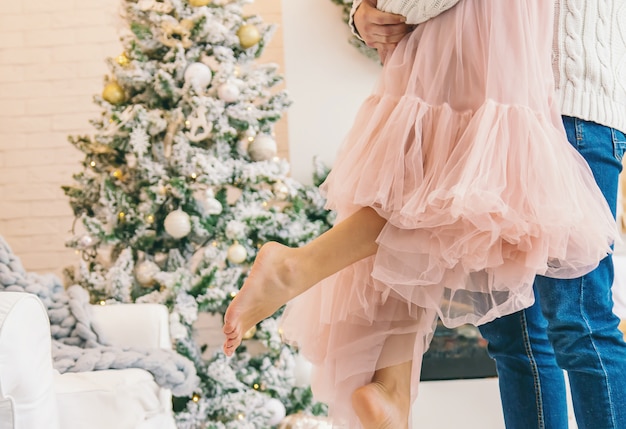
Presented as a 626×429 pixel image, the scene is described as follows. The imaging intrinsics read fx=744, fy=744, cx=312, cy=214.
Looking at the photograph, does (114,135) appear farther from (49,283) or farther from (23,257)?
(23,257)

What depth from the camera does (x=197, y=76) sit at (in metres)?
2.48

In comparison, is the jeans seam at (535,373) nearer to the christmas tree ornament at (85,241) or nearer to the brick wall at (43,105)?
the christmas tree ornament at (85,241)

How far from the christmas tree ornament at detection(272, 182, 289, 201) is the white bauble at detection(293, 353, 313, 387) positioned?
571mm

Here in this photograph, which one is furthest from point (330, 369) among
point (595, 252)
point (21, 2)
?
point (21, 2)

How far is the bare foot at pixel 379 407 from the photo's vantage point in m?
1.20

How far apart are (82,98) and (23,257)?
819mm

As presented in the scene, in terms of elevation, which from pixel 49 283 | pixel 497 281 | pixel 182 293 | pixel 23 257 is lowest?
pixel 23 257

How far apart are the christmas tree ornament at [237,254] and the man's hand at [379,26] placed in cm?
126

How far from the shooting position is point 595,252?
1092mm

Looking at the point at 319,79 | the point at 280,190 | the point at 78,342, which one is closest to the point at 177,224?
the point at 280,190

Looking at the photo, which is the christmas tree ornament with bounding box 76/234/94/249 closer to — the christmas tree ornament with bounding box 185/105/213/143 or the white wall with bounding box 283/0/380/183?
the christmas tree ornament with bounding box 185/105/213/143

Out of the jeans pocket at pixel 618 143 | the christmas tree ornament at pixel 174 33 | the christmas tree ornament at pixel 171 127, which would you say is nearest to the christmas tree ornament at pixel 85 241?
the christmas tree ornament at pixel 171 127

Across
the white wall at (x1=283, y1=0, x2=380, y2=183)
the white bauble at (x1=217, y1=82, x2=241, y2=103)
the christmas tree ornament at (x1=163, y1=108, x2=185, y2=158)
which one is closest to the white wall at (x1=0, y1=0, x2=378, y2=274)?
the white wall at (x1=283, y1=0, x2=380, y2=183)

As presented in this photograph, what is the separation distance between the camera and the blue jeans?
111 centimetres
